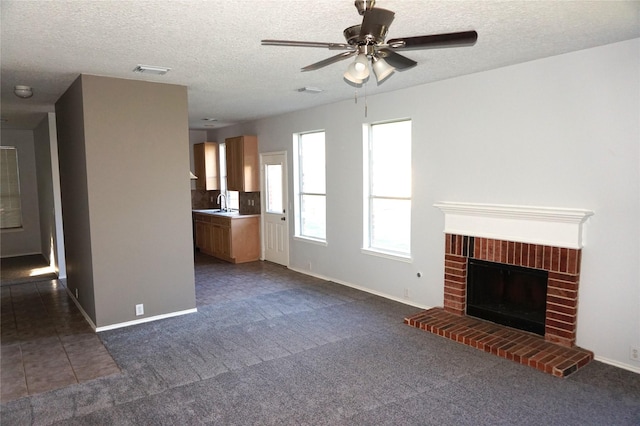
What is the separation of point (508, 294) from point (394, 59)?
9.26ft

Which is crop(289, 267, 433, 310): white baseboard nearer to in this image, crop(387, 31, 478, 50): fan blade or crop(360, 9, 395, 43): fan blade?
crop(387, 31, 478, 50): fan blade

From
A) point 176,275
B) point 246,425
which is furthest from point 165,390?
point 176,275

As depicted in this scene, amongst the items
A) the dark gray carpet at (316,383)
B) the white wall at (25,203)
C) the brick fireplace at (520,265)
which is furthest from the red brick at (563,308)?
the white wall at (25,203)

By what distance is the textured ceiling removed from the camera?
2.54 metres

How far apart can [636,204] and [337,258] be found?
12.2ft

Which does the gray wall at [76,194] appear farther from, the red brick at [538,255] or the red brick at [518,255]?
the red brick at [538,255]

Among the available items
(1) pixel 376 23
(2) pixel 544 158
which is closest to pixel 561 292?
(2) pixel 544 158

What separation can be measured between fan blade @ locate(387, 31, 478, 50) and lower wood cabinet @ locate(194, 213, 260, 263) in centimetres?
585

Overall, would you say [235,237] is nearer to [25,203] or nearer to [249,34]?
[25,203]

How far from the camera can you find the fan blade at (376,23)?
1967mm

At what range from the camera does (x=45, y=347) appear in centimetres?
404

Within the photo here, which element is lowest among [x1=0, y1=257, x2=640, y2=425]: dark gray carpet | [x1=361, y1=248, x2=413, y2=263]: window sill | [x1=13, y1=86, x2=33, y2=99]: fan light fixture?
[x1=0, y1=257, x2=640, y2=425]: dark gray carpet

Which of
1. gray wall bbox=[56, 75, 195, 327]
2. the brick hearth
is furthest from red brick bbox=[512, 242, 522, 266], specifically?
gray wall bbox=[56, 75, 195, 327]

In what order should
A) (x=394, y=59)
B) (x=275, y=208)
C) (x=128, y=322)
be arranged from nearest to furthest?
(x=394, y=59)
(x=128, y=322)
(x=275, y=208)
